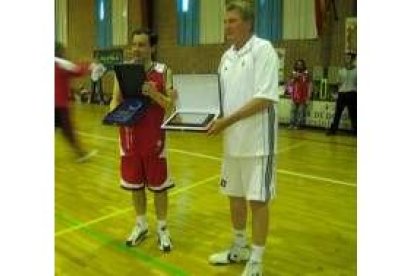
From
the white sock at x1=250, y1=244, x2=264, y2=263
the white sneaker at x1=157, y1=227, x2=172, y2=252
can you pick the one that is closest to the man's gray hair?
the white sock at x1=250, y1=244, x2=264, y2=263

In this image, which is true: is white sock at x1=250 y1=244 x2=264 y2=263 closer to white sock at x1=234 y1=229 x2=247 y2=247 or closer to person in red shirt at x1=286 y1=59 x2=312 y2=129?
white sock at x1=234 y1=229 x2=247 y2=247

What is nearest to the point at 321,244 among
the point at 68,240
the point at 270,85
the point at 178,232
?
the point at 178,232

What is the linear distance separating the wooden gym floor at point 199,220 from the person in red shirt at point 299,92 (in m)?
2.47

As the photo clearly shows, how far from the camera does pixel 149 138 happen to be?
284 centimetres

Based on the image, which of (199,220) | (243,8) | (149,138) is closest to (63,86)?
(243,8)

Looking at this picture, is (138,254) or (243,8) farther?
(138,254)

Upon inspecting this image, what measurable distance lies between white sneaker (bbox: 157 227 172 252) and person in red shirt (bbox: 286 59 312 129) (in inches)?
231

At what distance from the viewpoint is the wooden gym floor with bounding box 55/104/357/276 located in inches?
109

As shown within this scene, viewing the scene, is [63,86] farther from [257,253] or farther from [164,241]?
[164,241]

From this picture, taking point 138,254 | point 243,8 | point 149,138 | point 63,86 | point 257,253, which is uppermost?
point 243,8

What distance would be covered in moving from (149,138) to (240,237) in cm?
74

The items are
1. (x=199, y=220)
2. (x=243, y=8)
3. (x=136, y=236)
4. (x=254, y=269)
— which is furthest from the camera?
(x=199, y=220)
